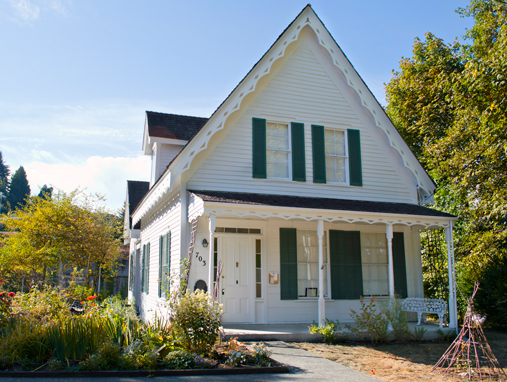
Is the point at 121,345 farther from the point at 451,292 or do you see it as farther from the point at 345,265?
the point at 451,292

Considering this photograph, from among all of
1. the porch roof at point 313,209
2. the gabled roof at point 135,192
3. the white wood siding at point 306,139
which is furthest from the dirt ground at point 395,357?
the gabled roof at point 135,192

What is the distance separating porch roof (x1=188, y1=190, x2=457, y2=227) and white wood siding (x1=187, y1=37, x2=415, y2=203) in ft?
1.26

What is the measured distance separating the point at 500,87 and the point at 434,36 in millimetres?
11687

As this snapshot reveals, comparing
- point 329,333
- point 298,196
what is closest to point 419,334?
point 329,333

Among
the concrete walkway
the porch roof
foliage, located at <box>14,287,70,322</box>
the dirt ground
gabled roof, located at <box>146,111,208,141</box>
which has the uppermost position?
gabled roof, located at <box>146,111,208,141</box>

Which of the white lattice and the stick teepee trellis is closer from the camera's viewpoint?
the stick teepee trellis

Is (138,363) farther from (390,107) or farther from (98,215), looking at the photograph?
(390,107)

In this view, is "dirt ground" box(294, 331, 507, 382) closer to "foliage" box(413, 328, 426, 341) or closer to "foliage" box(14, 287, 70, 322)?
"foliage" box(413, 328, 426, 341)

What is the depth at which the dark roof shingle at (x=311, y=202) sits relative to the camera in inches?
372

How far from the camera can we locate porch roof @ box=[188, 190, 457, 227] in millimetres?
9133

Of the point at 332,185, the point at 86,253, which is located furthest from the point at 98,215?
the point at 332,185

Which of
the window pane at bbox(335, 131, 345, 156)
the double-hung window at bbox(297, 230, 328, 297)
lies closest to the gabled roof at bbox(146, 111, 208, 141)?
the window pane at bbox(335, 131, 345, 156)

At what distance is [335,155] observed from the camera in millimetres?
11789

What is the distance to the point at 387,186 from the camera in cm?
1212
